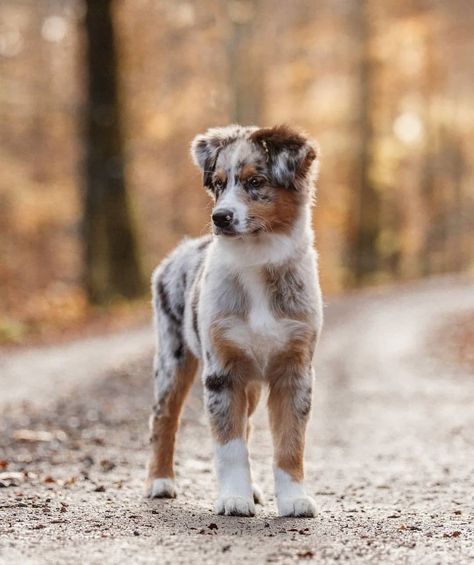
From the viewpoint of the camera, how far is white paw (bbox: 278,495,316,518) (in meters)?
6.08

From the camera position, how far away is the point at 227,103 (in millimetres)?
29984

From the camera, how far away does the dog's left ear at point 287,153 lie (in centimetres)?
618

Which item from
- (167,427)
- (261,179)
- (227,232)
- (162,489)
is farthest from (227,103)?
(227,232)

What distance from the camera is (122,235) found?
→ 71.6 feet

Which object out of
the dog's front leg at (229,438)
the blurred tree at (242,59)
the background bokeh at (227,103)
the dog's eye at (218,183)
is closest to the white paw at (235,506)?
the dog's front leg at (229,438)

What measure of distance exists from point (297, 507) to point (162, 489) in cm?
118

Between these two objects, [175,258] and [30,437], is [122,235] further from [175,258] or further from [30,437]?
[175,258]

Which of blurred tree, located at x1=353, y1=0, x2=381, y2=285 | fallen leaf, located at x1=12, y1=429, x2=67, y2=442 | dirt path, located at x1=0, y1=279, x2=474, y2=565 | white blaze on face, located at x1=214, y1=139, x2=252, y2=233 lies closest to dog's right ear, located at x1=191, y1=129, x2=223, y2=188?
white blaze on face, located at x1=214, y1=139, x2=252, y2=233

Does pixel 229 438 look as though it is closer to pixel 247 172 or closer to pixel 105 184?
pixel 247 172

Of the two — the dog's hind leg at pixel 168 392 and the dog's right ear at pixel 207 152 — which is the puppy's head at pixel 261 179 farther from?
the dog's hind leg at pixel 168 392

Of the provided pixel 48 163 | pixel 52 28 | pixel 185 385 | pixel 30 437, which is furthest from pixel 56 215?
pixel 185 385

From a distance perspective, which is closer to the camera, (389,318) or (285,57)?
(389,318)

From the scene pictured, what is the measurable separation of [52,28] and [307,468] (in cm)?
2559

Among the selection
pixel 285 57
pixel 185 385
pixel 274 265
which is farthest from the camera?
pixel 285 57
